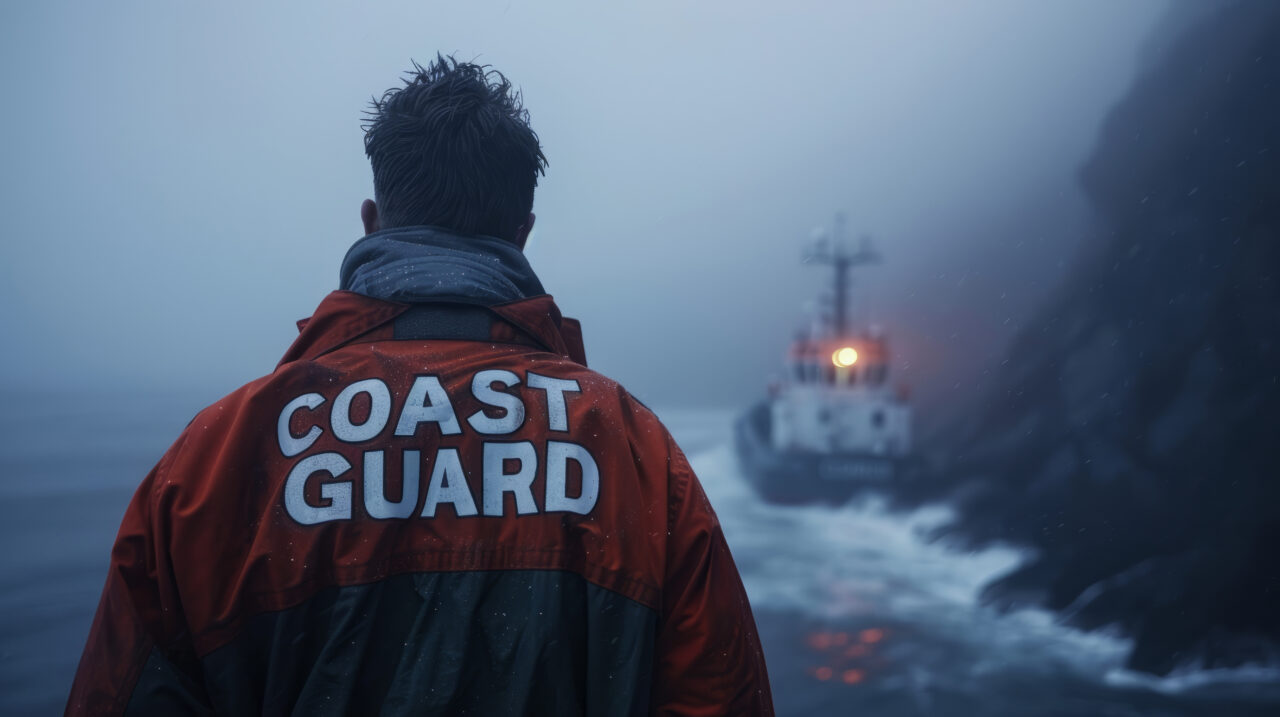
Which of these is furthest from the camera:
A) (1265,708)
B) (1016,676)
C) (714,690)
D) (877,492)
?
(877,492)

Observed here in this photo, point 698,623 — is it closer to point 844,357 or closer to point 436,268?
point 436,268

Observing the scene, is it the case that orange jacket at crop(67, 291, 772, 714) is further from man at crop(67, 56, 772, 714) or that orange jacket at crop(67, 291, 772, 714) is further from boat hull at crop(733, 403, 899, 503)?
boat hull at crop(733, 403, 899, 503)

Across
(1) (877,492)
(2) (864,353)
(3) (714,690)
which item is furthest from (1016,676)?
(3) (714,690)

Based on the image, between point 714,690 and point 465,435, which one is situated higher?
point 465,435

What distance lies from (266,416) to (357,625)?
259mm

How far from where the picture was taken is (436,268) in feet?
3.01

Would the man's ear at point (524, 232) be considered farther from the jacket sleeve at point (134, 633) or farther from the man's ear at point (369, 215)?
the jacket sleeve at point (134, 633)

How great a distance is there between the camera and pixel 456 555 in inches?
32.7

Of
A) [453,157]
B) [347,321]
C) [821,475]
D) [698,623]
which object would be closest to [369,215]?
[453,157]

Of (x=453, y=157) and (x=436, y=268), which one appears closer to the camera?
(x=436, y=268)

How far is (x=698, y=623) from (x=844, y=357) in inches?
358

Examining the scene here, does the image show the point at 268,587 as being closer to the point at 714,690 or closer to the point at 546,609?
the point at 546,609

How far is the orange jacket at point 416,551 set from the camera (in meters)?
0.79

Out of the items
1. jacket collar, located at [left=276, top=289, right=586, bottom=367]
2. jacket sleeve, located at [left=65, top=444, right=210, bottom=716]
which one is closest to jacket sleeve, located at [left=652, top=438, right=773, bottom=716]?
jacket collar, located at [left=276, top=289, right=586, bottom=367]
